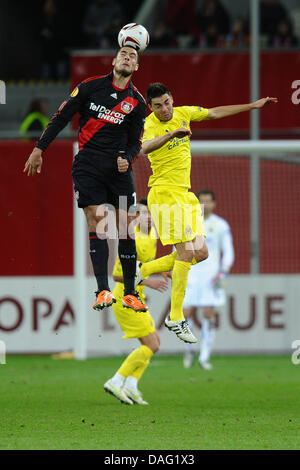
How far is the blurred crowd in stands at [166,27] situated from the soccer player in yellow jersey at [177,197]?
8681 millimetres

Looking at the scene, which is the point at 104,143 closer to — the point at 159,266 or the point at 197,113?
the point at 197,113

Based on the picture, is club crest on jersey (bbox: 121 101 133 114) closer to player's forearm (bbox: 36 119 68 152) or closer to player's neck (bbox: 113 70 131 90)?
player's neck (bbox: 113 70 131 90)

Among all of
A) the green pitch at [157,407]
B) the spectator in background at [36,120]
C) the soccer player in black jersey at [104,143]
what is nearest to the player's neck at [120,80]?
the soccer player in black jersey at [104,143]

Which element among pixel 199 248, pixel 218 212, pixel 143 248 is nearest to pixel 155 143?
pixel 199 248

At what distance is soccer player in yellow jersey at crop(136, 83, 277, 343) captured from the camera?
10312 mm

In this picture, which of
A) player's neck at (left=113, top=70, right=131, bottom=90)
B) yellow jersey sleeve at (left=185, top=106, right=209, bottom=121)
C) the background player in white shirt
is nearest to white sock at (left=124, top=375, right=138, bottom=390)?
yellow jersey sleeve at (left=185, top=106, right=209, bottom=121)

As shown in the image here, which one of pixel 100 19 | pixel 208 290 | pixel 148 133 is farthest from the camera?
pixel 100 19

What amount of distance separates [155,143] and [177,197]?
2.76ft

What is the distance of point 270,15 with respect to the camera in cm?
1980

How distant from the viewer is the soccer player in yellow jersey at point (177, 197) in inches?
406

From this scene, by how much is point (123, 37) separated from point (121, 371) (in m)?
3.68

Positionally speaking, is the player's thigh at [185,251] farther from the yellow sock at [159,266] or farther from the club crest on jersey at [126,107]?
the club crest on jersey at [126,107]

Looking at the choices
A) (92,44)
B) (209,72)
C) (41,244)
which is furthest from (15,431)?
(92,44)

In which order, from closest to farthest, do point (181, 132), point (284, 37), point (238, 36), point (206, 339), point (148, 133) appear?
point (181, 132) < point (148, 133) < point (206, 339) < point (284, 37) < point (238, 36)
